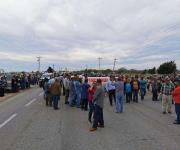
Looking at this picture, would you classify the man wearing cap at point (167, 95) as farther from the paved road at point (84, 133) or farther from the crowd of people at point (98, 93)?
the paved road at point (84, 133)

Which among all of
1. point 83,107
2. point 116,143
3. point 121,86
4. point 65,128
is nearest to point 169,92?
point 121,86

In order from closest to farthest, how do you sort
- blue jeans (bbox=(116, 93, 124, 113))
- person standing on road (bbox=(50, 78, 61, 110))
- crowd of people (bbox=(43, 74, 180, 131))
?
1. crowd of people (bbox=(43, 74, 180, 131))
2. blue jeans (bbox=(116, 93, 124, 113))
3. person standing on road (bbox=(50, 78, 61, 110))

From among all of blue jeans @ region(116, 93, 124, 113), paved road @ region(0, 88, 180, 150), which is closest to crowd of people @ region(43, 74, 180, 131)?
blue jeans @ region(116, 93, 124, 113)

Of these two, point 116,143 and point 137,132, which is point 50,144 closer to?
point 116,143

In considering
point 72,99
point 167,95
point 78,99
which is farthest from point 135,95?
point 167,95

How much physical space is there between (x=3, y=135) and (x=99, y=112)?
3.55 meters

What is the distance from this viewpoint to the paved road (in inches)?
457

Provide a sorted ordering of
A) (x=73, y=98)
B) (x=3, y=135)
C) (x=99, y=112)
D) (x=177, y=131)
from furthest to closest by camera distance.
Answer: (x=73, y=98), (x=99, y=112), (x=177, y=131), (x=3, y=135)

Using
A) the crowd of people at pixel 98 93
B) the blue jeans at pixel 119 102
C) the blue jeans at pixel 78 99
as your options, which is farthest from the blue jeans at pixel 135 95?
the blue jeans at pixel 119 102

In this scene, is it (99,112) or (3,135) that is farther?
(99,112)

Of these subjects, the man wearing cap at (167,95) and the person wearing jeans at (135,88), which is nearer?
the man wearing cap at (167,95)

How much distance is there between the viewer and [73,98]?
998 inches

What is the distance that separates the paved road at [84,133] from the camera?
11617 mm

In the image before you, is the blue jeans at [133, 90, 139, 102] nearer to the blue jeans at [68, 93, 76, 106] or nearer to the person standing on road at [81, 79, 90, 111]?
the blue jeans at [68, 93, 76, 106]
